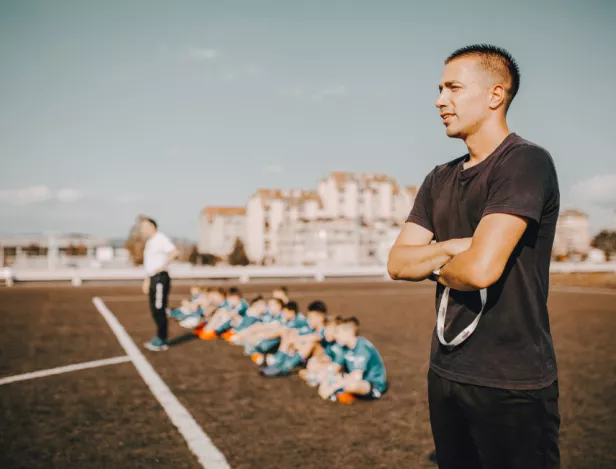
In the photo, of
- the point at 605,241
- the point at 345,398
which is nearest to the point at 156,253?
the point at 345,398

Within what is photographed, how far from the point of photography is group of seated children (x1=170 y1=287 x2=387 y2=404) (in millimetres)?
5625

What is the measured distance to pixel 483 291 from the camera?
179 centimetres

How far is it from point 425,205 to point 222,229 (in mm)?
103731

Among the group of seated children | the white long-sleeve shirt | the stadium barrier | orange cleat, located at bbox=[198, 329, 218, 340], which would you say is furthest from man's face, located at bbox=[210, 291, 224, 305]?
the stadium barrier

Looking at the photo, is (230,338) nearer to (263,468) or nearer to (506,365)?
(263,468)

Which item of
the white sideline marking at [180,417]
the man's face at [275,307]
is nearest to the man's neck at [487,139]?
the white sideline marking at [180,417]

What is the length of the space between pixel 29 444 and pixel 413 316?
10.5 m

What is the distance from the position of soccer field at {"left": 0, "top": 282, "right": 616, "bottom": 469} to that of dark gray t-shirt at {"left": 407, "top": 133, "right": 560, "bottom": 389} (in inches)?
95.7

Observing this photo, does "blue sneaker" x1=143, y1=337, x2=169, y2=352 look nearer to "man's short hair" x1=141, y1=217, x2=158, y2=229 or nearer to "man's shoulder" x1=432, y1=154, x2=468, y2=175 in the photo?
"man's short hair" x1=141, y1=217, x2=158, y2=229

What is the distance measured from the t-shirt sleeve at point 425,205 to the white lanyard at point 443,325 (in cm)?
33

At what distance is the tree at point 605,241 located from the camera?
87.9 m

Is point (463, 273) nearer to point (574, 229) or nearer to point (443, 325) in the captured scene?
point (443, 325)

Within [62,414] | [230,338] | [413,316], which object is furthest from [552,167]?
[413,316]

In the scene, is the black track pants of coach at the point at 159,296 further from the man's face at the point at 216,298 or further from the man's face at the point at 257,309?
the man's face at the point at 216,298
